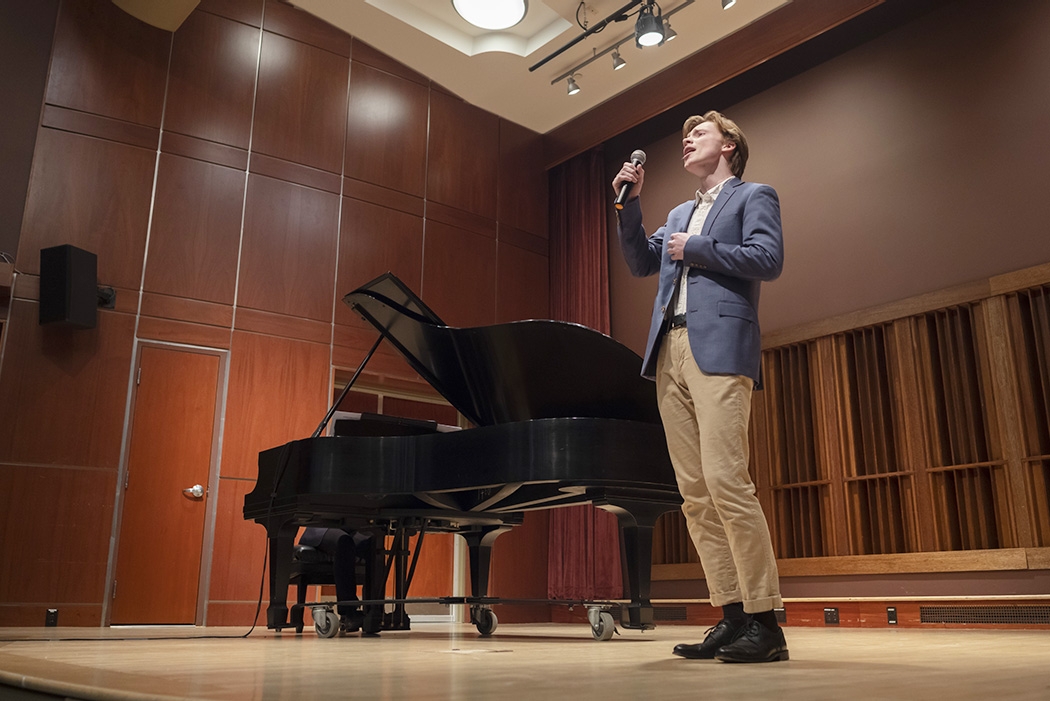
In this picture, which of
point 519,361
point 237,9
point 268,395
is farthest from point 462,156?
point 519,361

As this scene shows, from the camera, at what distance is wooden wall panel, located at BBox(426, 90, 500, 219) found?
726cm

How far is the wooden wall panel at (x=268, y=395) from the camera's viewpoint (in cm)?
579

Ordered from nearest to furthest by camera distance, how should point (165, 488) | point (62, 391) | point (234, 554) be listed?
point (62, 391), point (165, 488), point (234, 554)

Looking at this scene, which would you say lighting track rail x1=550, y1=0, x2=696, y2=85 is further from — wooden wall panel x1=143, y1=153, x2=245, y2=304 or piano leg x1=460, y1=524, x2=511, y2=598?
piano leg x1=460, y1=524, x2=511, y2=598

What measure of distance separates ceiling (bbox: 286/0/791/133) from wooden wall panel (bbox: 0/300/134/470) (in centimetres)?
292

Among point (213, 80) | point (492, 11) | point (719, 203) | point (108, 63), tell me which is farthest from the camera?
point (492, 11)

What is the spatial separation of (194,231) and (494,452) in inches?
149

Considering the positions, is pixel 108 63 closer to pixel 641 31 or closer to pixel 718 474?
pixel 641 31

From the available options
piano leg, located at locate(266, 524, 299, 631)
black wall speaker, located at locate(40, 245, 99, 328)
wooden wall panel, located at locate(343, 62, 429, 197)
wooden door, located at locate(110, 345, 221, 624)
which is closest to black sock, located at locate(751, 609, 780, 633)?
piano leg, located at locate(266, 524, 299, 631)

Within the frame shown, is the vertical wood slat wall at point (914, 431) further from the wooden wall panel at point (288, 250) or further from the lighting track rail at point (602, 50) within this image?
the wooden wall panel at point (288, 250)

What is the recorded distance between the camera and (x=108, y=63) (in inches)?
227

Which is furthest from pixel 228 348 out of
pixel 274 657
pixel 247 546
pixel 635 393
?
pixel 274 657

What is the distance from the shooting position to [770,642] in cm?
188

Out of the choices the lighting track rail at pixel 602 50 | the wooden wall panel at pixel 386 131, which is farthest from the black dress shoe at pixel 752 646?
the wooden wall panel at pixel 386 131
